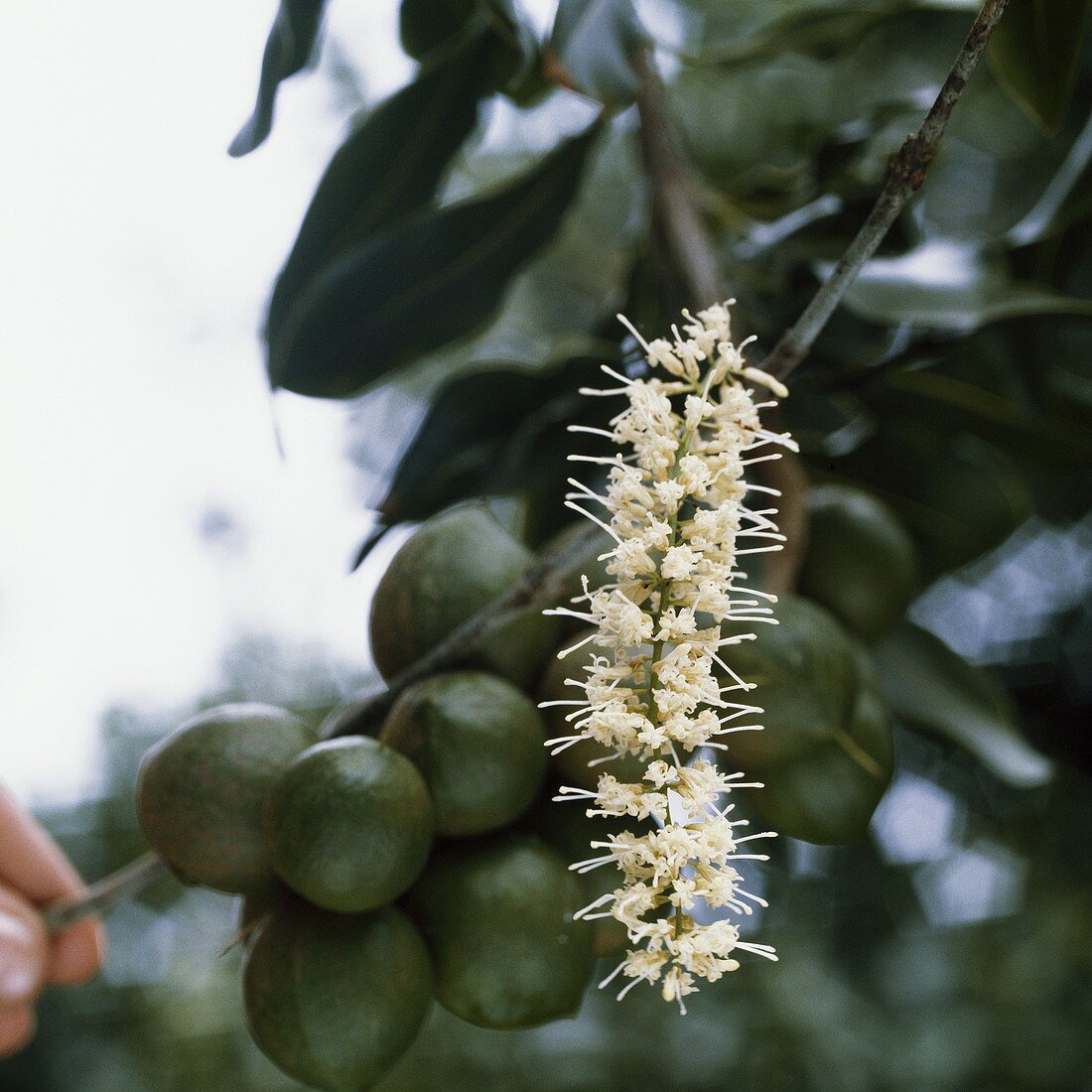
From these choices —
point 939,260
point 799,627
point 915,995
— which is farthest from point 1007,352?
point 915,995

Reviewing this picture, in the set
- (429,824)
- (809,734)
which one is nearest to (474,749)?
(429,824)

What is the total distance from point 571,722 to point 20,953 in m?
0.37

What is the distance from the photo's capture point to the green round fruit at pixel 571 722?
1.68 ft

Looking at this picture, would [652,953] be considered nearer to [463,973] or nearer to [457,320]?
[463,973]

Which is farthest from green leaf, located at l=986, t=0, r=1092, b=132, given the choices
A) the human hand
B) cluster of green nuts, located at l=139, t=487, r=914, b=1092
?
the human hand

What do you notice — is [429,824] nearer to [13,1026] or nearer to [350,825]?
[350,825]

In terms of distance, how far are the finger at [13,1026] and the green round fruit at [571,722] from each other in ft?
1.25

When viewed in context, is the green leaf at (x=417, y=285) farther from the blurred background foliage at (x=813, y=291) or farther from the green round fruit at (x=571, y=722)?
the green round fruit at (x=571, y=722)

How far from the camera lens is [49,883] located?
2.46ft

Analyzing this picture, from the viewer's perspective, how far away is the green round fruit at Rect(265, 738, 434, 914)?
481mm

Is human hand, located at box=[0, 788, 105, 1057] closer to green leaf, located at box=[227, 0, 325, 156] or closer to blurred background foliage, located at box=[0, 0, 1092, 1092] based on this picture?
blurred background foliage, located at box=[0, 0, 1092, 1092]

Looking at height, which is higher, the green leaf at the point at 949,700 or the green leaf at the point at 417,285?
the green leaf at the point at 417,285

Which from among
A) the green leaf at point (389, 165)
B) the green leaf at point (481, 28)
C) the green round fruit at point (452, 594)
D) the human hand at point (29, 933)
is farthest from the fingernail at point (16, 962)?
the green leaf at point (481, 28)

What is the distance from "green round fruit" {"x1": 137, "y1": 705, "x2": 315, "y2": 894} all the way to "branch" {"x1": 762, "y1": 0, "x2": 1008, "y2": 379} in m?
0.31
